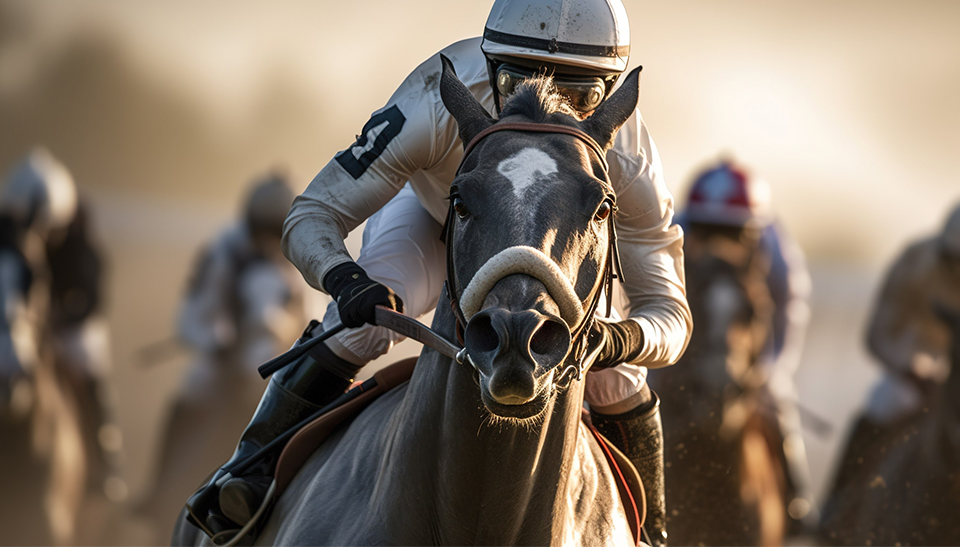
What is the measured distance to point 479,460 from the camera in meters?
2.70

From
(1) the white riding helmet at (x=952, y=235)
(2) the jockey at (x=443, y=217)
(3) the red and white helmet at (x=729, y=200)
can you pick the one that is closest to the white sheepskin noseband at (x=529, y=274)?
(2) the jockey at (x=443, y=217)

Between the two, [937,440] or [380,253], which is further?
[937,440]

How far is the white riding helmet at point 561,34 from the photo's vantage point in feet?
11.2

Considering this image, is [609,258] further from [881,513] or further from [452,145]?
[881,513]

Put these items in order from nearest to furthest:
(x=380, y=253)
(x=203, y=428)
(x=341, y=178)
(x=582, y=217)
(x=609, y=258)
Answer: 1. (x=582, y=217)
2. (x=609, y=258)
3. (x=341, y=178)
4. (x=380, y=253)
5. (x=203, y=428)

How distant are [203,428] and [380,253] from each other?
438 inches

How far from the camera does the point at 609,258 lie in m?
2.71

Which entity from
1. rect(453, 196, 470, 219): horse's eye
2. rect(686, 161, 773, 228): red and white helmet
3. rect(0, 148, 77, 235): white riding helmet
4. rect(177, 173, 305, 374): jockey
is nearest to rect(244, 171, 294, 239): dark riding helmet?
rect(177, 173, 305, 374): jockey

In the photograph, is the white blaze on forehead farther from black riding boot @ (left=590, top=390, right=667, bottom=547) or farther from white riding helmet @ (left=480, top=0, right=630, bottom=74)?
black riding boot @ (left=590, top=390, right=667, bottom=547)

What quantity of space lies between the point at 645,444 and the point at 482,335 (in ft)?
5.69

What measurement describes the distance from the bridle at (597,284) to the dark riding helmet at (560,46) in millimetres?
685

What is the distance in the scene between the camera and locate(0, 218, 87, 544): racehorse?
41.0ft

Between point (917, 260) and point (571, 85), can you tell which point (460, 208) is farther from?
point (917, 260)

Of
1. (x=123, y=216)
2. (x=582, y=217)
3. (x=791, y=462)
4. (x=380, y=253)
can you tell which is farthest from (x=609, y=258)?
(x=123, y=216)
